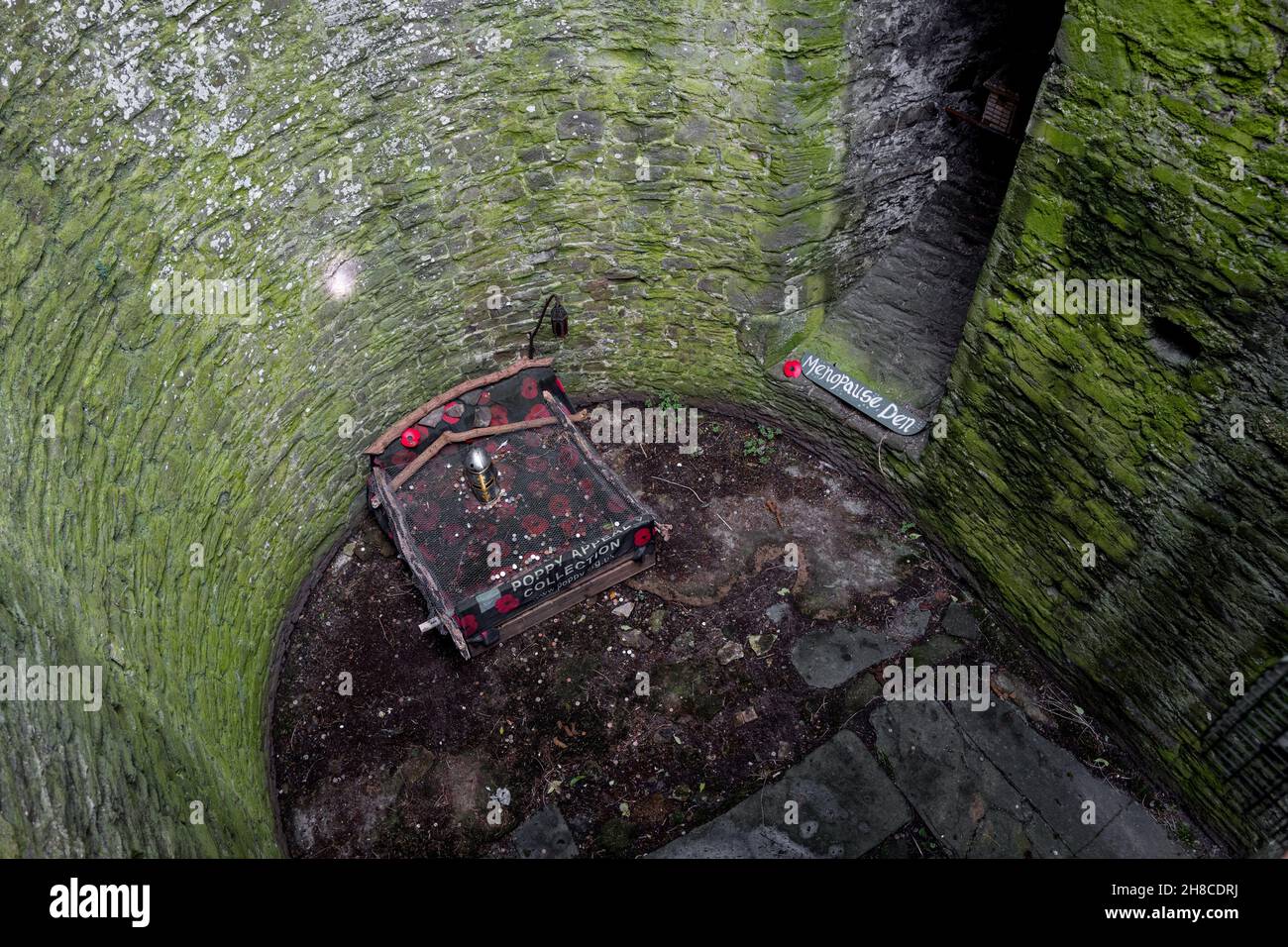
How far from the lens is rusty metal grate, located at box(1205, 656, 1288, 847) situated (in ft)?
13.2

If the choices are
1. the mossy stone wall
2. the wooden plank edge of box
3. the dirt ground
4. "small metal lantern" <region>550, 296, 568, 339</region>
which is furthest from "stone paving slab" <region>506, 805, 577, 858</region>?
"small metal lantern" <region>550, 296, 568, 339</region>

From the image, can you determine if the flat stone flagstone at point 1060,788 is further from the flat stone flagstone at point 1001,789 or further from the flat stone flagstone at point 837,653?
the flat stone flagstone at point 837,653

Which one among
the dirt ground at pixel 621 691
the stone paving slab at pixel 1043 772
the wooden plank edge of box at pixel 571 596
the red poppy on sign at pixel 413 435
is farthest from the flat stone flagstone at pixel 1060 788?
the red poppy on sign at pixel 413 435

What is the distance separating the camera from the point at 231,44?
3.73 m

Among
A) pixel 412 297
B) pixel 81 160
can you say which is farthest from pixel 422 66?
pixel 81 160

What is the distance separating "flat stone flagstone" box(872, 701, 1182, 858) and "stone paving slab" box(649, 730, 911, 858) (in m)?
0.17

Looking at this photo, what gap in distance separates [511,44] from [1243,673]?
16.0 feet

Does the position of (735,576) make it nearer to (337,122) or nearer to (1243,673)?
(1243,673)

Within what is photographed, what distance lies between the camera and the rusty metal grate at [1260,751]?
159 inches

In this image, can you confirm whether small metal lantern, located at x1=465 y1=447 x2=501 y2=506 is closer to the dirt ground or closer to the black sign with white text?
the dirt ground

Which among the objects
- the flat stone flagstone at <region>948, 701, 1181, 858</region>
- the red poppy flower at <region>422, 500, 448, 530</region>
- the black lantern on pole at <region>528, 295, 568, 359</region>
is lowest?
the flat stone flagstone at <region>948, 701, 1181, 858</region>

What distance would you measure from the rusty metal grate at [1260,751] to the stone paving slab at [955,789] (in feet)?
2.98

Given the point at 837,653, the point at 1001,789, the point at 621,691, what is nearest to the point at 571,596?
the point at 621,691
